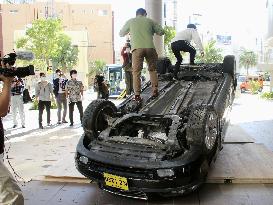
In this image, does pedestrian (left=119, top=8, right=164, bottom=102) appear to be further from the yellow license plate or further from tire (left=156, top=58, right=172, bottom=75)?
the yellow license plate

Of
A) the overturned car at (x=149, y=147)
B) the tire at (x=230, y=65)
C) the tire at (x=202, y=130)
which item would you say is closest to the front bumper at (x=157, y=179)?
the overturned car at (x=149, y=147)

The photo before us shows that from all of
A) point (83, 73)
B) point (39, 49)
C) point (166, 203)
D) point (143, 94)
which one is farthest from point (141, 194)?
point (83, 73)

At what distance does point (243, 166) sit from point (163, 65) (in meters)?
3.76

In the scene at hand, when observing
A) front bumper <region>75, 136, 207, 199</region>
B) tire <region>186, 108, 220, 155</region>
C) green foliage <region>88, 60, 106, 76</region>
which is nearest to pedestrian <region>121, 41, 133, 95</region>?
tire <region>186, 108, 220, 155</region>

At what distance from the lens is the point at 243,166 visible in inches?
229

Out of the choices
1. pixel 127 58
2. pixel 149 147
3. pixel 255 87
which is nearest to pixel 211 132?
pixel 149 147

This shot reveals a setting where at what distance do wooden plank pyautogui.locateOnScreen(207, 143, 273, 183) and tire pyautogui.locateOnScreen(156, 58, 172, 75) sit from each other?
8.51 feet

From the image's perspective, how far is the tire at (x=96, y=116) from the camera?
5.59m

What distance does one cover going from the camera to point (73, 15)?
7156 cm

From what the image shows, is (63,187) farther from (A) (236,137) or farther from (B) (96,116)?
(A) (236,137)

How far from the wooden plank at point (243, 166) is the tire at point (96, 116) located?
180 centimetres

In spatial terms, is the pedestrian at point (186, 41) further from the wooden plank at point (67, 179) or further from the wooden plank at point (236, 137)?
the wooden plank at point (67, 179)

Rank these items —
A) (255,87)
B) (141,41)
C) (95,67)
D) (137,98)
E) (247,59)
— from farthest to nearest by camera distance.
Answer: (247,59) < (95,67) < (255,87) < (141,41) < (137,98)

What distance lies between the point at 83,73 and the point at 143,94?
46.7m
